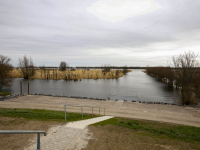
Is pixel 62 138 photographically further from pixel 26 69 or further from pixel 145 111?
pixel 26 69

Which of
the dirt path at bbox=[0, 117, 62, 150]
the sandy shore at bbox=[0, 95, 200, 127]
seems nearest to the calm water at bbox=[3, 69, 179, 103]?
the sandy shore at bbox=[0, 95, 200, 127]

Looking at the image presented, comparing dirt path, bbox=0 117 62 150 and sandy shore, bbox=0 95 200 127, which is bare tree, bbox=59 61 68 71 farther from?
dirt path, bbox=0 117 62 150

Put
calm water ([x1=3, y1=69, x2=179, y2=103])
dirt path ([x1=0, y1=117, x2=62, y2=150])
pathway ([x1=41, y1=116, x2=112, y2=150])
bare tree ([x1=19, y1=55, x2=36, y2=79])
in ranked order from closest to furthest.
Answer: pathway ([x1=41, y1=116, x2=112, y2=150])
dirt path ([x1=0, y1=117, x2=62, y2=150])
calm water ([x1=3, y1=69, x2=179, y2=103])
bare tree ([x1=19, y1=55, x2=36, y2=79])

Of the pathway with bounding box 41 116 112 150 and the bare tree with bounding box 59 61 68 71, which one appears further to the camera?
the bare tree with bounding box 59 61 68 71

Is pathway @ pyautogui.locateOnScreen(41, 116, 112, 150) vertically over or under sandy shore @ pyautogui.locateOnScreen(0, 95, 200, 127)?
over

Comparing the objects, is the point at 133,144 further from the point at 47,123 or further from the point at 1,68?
the point at 1,68

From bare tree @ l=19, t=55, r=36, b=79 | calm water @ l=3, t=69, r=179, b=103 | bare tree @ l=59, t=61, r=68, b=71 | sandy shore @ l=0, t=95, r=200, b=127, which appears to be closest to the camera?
sandy shore @ l=0, t=95, r=200, b=127

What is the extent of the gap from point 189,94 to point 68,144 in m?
23.2

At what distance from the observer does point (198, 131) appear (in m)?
9.99

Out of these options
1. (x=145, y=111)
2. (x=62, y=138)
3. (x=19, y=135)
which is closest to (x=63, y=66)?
(x=145, y=111)

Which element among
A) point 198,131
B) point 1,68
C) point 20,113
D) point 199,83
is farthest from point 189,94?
point 1,68

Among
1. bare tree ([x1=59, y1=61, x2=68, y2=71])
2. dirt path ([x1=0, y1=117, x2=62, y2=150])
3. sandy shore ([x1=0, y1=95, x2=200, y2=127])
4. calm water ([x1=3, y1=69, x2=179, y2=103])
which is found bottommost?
calm water ([x1=3, y1=69, x2=179, y2=103])

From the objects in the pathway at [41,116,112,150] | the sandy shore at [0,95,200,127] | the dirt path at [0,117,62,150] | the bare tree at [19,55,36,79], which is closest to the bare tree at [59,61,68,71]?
the bare tree at [19,55,36,79]

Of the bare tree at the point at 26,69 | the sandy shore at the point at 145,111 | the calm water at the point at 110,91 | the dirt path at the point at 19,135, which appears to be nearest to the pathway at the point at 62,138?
the dirt path at the point at 19,135
